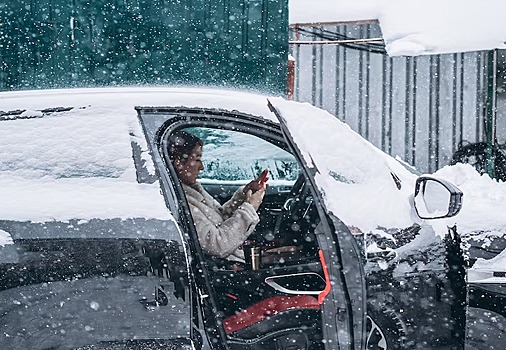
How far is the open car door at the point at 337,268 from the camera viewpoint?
3125mm

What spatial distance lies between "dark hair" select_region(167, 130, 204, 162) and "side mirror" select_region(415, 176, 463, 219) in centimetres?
114

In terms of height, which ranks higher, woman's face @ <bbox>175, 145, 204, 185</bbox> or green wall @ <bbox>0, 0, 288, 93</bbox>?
green wall @ <bbox>0, 0, 288, 93</bbox>

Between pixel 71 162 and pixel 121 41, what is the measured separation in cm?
243

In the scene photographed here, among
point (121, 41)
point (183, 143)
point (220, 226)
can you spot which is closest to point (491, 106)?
point (121, 41)

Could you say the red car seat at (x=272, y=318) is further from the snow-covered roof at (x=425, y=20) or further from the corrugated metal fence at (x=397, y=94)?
the corrugated metal fence at (x=397, y=94)

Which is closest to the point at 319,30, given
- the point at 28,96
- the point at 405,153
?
the point at 405,153

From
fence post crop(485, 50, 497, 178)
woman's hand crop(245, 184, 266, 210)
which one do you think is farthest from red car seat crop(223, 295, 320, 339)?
fence post crop(485, 50, 497, 178)

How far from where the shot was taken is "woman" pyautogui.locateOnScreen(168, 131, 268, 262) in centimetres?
357

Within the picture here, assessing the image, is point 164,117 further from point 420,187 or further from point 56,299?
point 420,187

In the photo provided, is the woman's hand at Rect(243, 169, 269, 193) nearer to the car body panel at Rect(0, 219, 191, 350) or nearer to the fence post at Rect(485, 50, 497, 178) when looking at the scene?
the car body panel at Rect(0, 219, 191, 350)

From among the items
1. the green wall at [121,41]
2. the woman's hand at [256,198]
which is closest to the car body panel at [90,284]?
the woman's hand at [256,198]

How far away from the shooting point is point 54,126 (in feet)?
9.71

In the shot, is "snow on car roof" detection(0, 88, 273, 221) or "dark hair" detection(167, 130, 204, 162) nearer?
"snow on car roof" detection(0, 88, 273, 221)

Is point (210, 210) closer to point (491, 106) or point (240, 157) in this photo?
point (240, 157)
